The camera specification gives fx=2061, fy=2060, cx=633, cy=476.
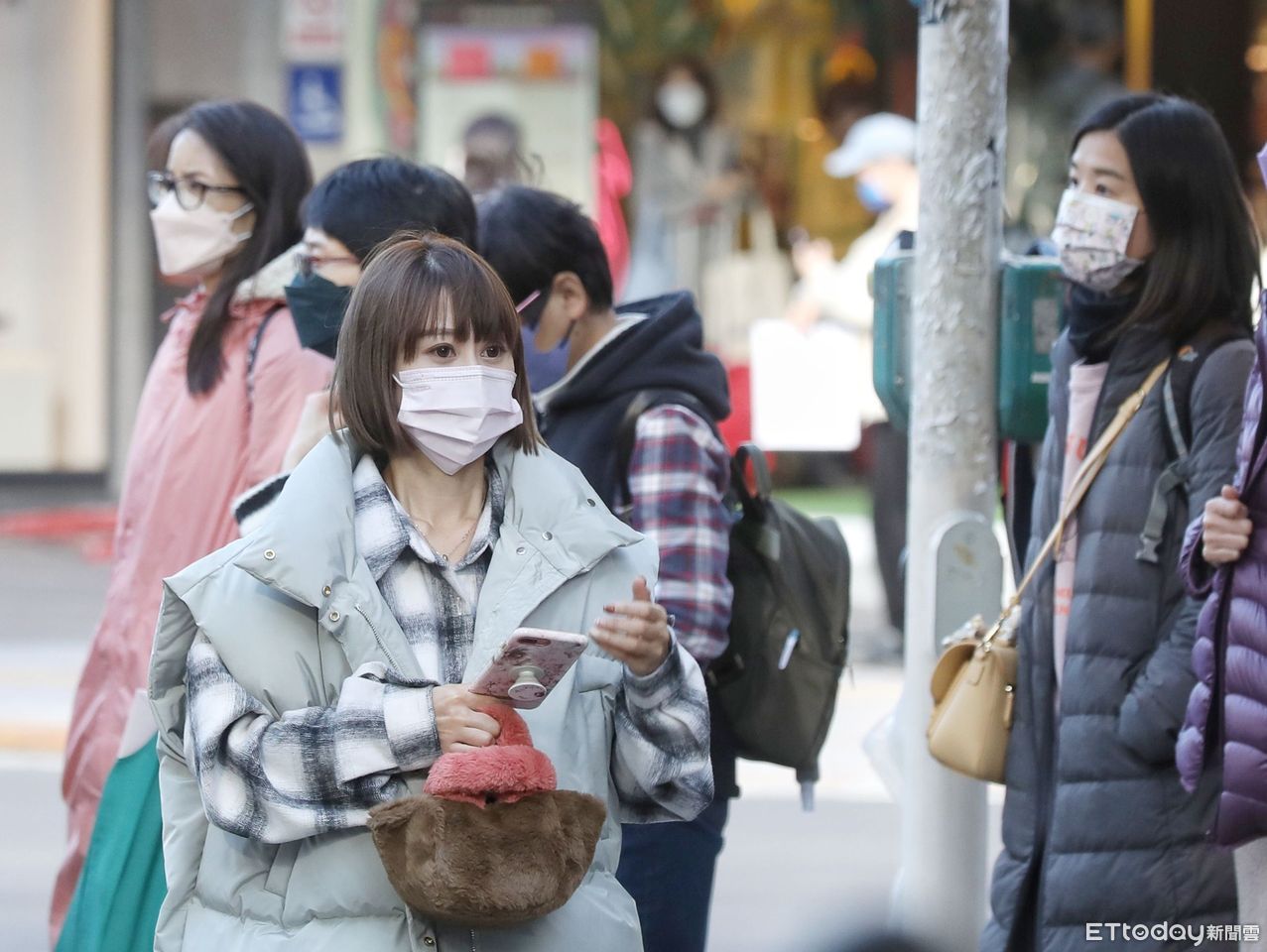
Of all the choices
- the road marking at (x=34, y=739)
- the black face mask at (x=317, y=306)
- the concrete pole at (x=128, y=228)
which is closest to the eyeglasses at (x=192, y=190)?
the black face mask at (x=317, y=306)

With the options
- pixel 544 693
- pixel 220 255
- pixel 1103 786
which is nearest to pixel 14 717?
pixel 220 255

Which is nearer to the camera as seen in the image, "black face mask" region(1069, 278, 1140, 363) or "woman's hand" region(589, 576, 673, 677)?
"woman's hand" region(589, 576, 673, 677)

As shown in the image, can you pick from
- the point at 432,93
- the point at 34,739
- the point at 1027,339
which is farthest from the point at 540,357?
the point at 432,93

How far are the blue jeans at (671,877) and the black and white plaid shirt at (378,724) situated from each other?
1.15 metres

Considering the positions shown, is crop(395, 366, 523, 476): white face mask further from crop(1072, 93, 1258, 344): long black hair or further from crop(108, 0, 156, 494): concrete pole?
crop(108, 0, 156, 494): concrete pole

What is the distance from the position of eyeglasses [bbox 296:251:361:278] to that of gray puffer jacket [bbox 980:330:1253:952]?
1457 millimetres

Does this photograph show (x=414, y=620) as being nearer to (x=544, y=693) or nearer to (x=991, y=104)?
(x=544, y=693)

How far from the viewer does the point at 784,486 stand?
1420 cm

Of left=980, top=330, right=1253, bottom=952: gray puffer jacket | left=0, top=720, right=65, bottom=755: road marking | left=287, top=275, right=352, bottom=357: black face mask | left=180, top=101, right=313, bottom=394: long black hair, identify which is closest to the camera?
left=980, top=330, right=1253, bottom=952: gray puffer jacket

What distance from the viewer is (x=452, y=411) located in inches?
108

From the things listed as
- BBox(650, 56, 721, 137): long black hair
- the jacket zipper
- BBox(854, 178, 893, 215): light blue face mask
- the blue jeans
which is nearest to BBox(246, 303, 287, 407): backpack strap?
the blue jeans

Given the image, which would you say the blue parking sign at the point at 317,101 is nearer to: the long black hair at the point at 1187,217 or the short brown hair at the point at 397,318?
the long black hair at the point at 1187,217

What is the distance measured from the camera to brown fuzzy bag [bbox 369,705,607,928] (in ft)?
8.04

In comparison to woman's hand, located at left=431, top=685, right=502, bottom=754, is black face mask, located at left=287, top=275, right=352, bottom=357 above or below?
above
